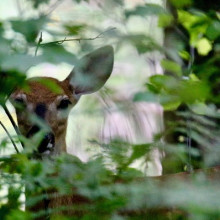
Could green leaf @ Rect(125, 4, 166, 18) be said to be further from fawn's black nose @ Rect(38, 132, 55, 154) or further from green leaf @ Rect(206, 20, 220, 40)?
fawn's black nose @ Rect(38, 132, 55, 154)

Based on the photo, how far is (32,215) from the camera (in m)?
1.39

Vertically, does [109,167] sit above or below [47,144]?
above

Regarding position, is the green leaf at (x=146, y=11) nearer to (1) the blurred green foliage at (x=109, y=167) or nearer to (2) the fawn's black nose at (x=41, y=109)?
(1) the blurred green foliage at (x=109, y=167)

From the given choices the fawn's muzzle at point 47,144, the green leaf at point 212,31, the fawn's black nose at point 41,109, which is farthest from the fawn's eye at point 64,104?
the green leaf at point 212,31

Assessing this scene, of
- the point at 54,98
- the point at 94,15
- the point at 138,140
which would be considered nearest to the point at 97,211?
the point at 94,15

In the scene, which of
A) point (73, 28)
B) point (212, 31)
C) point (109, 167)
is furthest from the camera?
point (212, 31)

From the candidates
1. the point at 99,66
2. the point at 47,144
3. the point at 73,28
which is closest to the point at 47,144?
the point at 47,144

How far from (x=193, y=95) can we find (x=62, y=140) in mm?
3457

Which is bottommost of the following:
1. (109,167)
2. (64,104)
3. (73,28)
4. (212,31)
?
(64,104)

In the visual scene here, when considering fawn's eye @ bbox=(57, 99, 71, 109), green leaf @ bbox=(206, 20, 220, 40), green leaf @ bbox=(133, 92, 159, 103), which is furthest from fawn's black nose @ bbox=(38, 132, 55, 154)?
green leaf @ bbox=(133, 92, 159, 103)

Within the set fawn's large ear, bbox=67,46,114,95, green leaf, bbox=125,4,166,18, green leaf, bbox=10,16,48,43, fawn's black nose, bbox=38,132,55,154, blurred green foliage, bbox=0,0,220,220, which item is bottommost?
fawn's black nose, bbox=38,132,55,154

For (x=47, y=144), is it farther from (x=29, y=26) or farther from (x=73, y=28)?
(x=29, y=26)

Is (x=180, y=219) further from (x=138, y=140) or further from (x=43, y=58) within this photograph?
(x=138, y=140)

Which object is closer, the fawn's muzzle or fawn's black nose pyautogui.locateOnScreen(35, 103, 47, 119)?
the fawn's muzzle
